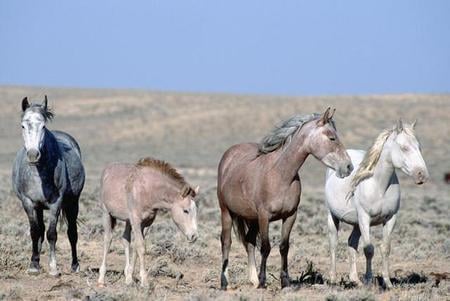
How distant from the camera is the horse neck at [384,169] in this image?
36.6 ft

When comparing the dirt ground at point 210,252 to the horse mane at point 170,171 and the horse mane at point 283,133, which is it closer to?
the horse mane at point 170,171

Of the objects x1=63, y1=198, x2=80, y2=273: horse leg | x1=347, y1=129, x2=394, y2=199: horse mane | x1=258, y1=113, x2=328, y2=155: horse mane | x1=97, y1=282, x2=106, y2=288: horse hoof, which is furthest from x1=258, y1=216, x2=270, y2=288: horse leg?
x1=63, y1=198, x2=80, y2=273: horse leg

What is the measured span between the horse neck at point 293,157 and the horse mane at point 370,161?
119cm

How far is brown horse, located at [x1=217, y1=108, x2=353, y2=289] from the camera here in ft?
33.5

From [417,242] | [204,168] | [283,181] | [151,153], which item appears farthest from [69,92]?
[283,181]

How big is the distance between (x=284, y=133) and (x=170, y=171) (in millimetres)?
1366

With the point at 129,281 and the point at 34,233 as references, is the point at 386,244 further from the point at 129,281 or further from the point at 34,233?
the point at 34,233

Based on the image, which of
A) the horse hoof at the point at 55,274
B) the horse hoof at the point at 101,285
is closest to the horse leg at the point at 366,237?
the horse hoof at the point at 101,285

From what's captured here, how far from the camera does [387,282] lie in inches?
425

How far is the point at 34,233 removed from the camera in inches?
460

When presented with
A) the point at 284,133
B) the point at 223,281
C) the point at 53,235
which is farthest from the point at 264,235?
the point at 53,235

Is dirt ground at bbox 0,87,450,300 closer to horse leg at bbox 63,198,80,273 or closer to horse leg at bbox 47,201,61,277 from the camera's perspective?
horse leg at bbox 47,201,61,277

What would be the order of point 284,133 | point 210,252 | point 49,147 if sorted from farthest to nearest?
point 210,252
point 49,147
point 284,133

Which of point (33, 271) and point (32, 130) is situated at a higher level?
point (32, 130)
